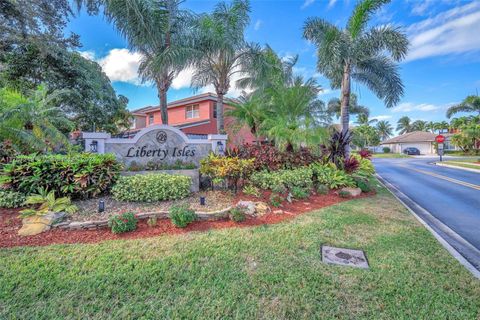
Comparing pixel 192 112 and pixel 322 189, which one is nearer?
pixel 322 189

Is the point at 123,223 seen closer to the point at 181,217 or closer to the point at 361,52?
the point at 181,217

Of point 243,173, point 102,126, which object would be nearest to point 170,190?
point 243,173

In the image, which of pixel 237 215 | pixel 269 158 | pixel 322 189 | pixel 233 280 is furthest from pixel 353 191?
pixel 233 280

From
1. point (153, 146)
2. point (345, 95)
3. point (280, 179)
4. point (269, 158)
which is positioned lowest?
point (280, 179)

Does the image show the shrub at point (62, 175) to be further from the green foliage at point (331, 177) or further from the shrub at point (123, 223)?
the green foliage at point (331, 177)

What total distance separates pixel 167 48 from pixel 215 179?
25.6ft

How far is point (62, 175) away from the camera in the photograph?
5809 mm

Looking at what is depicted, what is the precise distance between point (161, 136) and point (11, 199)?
14.1 ft

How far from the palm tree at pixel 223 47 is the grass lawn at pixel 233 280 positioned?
9608mm

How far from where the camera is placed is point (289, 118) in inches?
464

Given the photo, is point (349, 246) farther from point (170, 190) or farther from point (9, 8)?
point (9, 8)

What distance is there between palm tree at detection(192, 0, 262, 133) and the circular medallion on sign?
498 centimetres

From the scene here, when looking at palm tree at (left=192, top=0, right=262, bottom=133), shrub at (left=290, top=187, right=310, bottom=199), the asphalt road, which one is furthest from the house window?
the asphalt road

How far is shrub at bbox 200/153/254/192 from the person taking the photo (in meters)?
6.99
